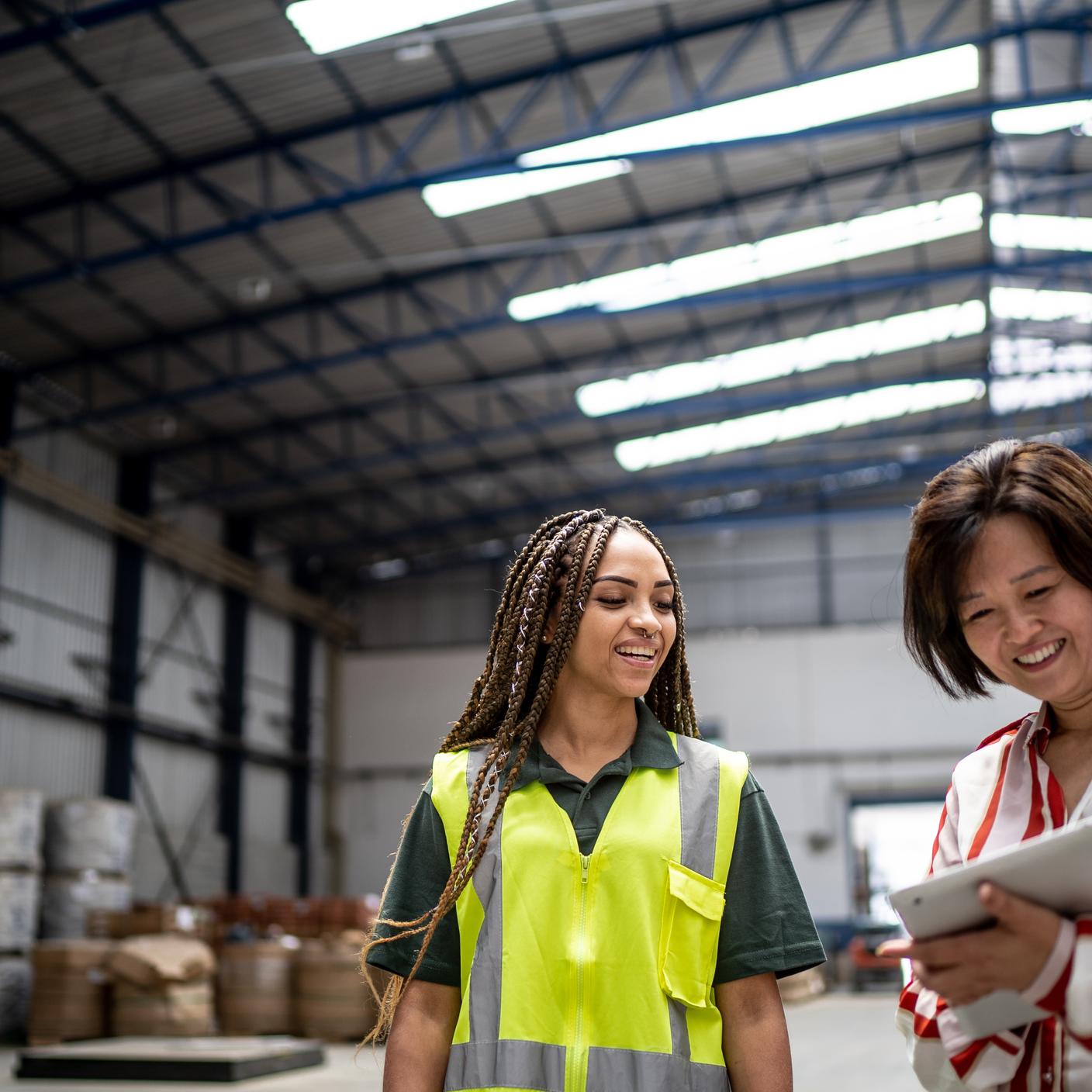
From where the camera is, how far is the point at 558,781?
9.02 ft

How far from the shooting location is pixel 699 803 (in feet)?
8.91

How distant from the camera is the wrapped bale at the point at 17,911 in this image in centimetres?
1598

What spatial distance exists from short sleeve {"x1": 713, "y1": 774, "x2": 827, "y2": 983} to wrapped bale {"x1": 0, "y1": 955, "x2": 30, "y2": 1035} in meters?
15.2

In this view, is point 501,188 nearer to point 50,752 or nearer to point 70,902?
point 70,902

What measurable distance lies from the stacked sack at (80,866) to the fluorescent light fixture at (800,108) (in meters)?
9.87

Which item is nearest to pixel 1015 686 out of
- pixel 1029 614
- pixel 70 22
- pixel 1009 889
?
pixel 1029 614

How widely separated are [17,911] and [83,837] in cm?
206

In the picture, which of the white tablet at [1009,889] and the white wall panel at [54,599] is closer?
the white tablet at [1009,889]

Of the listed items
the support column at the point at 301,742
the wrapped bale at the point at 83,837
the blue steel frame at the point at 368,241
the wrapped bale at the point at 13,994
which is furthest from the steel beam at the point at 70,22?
the support column at the point at 301,742

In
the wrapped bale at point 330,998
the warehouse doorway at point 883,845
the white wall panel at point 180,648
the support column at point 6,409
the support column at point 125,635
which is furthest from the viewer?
the warehouse doorway at point 883,845

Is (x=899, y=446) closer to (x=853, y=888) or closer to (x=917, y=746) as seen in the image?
(x=917, y=746)

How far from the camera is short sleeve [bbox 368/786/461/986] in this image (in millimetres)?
2664

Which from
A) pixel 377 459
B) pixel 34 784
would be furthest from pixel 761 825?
pixel 377 459

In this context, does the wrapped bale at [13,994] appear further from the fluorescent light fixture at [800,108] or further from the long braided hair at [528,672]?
the long braided hair at [528,672]
